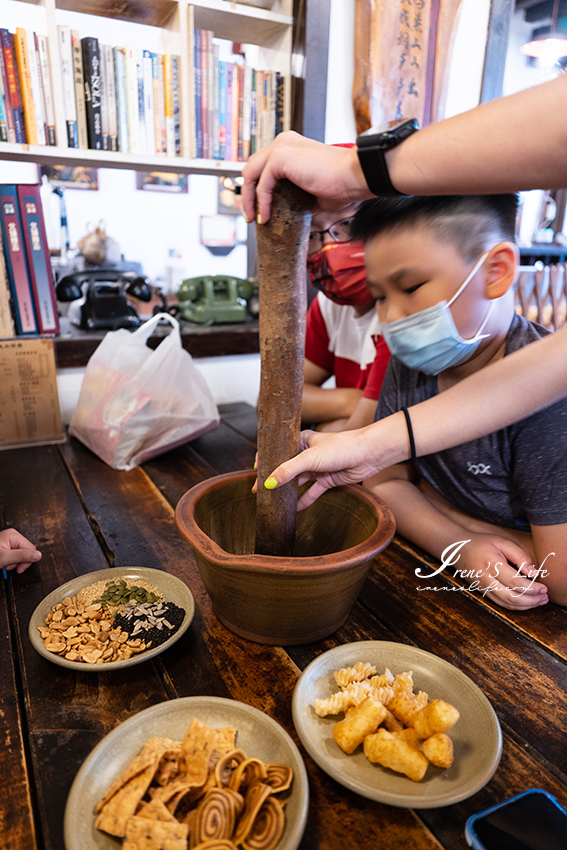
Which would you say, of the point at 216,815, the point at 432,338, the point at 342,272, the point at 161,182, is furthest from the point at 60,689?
the point at 161,182

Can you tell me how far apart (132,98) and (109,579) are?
1689 millimetres

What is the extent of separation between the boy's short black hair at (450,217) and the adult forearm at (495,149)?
9.8 inches

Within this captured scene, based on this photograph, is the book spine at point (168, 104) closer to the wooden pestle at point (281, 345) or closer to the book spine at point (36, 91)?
the book spine at point (36, 91)

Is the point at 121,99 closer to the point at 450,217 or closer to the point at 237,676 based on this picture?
the point at 450,217

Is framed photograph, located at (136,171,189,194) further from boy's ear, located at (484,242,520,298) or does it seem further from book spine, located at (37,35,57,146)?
boy's ear, located at (484,242,520,298)

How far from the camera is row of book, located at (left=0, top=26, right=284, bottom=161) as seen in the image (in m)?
1.73

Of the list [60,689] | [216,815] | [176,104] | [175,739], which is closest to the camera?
[216,815]

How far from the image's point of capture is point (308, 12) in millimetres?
1891

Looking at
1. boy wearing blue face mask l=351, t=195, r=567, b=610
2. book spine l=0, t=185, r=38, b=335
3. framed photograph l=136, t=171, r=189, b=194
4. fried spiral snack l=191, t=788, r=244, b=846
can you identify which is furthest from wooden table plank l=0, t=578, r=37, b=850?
framed photograph l=136, t=171, r=189, b=194

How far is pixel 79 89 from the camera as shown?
180 cm

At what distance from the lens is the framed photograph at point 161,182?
599 cm

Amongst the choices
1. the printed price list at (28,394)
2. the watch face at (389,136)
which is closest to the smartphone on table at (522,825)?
the watch face at (389,136)

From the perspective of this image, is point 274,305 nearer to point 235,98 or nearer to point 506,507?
point 506,507

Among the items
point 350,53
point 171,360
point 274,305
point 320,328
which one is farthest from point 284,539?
point 350,53
